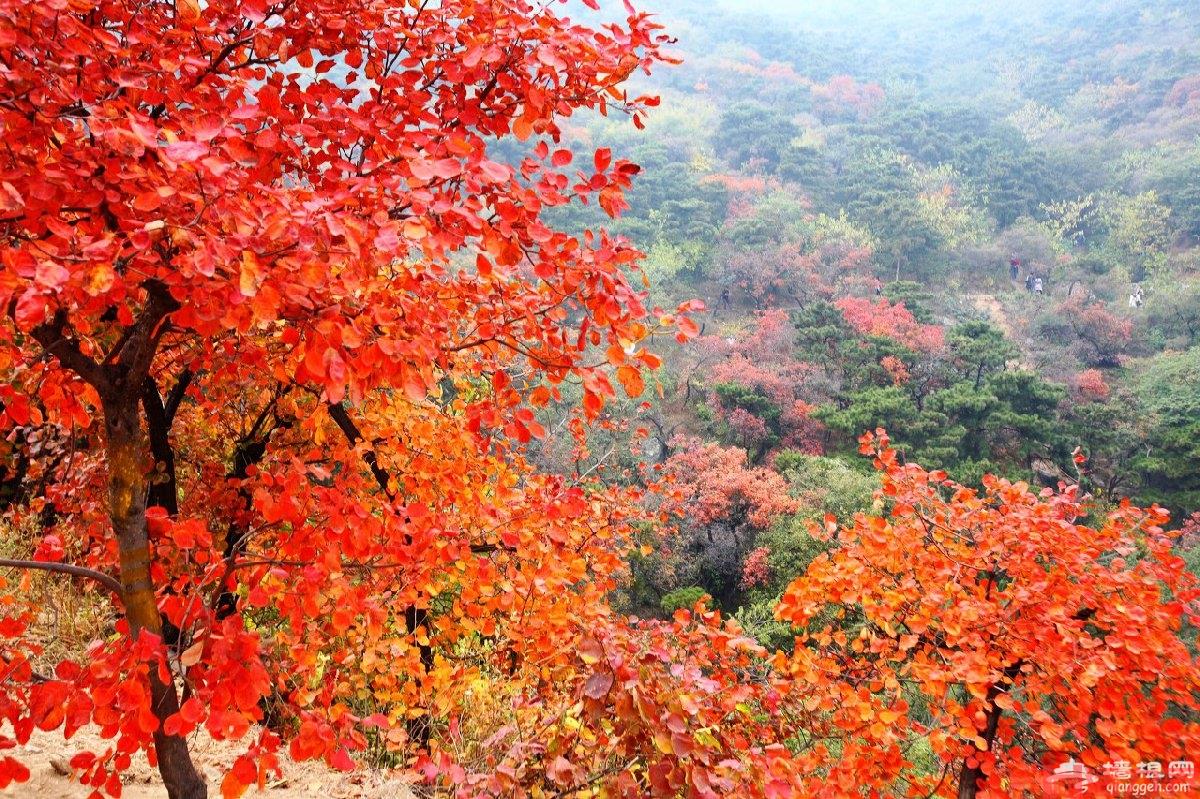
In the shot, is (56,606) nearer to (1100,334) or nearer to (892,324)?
(892,324)

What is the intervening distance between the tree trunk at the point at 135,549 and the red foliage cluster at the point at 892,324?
17694mm

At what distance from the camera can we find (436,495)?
167 inches

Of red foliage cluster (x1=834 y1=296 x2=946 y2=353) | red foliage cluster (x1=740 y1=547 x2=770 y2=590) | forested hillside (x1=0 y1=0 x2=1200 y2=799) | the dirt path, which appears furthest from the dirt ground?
the dirt path

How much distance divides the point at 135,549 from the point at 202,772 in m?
1.28

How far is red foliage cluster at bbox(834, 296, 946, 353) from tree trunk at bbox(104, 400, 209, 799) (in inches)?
697

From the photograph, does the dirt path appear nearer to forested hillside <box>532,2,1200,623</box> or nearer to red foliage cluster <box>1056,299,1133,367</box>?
forested hillside <box>532,2,1200,623</box>

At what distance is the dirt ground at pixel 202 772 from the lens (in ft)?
9.13

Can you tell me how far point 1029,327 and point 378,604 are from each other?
24346 mm

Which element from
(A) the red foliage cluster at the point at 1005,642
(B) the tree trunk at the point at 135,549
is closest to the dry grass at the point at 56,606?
(B) the tree trunk at the point at 135,549

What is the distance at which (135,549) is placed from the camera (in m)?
2.09

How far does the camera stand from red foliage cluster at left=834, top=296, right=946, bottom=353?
57.2ft

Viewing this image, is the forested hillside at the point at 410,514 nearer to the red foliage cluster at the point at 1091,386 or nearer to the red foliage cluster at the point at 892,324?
the red foliage cluster at the point at 1091,386

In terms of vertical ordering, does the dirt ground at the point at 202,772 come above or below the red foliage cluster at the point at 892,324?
below

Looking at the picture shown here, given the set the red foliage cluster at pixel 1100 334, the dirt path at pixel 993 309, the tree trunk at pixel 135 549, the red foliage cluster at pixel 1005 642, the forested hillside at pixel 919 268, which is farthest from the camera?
the dirt path at pixel 993 309
